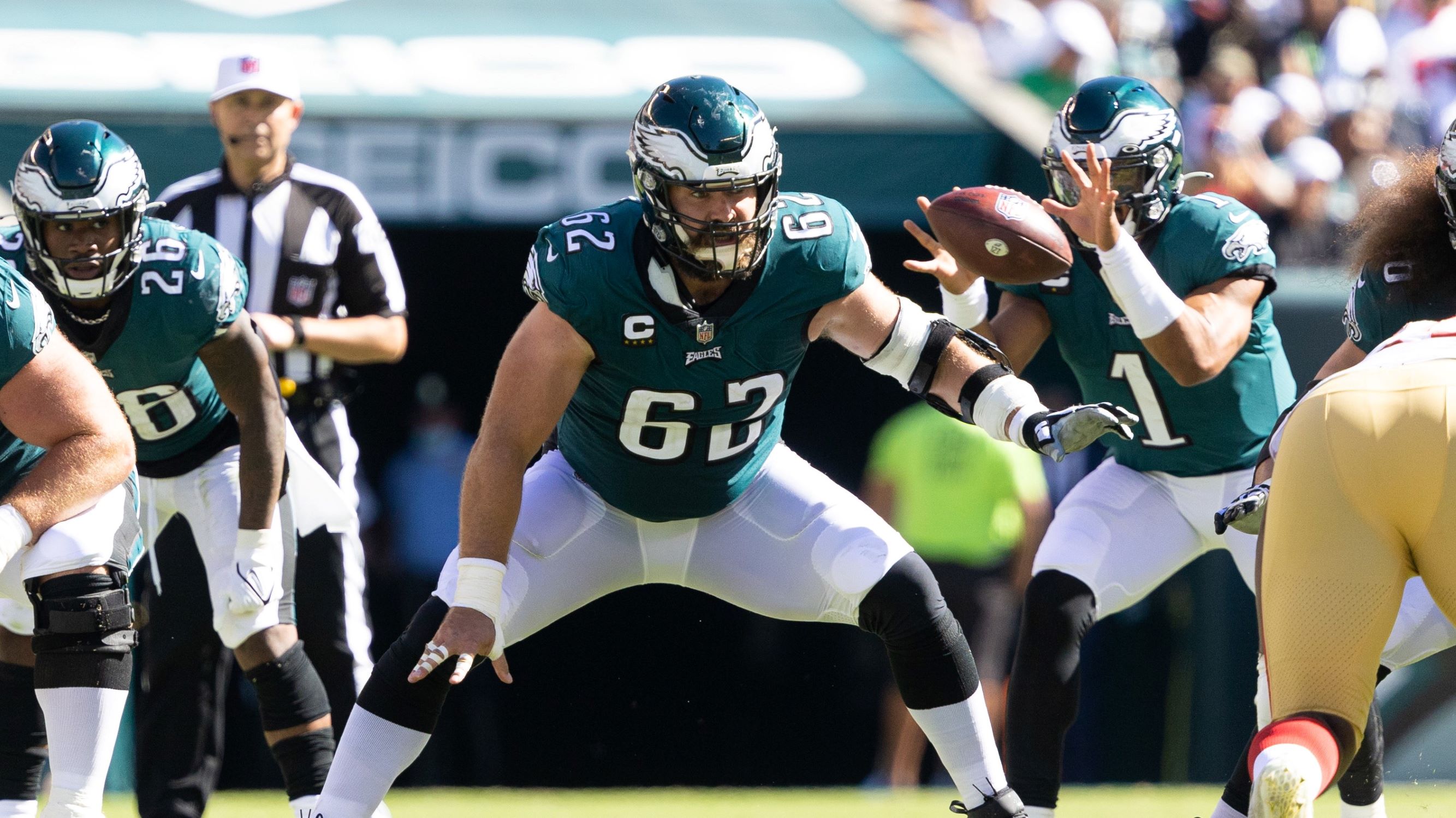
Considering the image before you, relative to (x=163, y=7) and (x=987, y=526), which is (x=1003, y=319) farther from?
(x=163, y=7)

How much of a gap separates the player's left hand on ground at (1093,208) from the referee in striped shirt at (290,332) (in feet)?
6.62

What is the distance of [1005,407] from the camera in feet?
12.1

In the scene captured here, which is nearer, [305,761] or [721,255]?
[721,255]

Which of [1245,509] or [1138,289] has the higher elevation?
[1138,289]

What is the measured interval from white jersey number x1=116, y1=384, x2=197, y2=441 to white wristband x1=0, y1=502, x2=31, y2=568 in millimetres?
991

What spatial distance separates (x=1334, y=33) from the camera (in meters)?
9.35

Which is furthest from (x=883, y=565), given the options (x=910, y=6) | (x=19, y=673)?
(x=910, y=6)

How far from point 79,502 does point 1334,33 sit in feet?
25.0

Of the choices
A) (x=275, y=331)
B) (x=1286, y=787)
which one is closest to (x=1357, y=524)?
(x=1286, y=787)

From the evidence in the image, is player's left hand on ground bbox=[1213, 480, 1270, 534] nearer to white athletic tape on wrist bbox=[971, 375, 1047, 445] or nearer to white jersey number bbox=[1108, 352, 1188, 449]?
white athletic tape on wrist bbox=[971, 375, 1047, 445]

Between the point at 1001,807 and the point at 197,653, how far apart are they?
2336 mm

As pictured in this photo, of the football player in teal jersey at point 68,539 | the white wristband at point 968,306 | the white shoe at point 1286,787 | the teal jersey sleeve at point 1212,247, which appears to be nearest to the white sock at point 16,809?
the football player in teal jersey at point 68,539

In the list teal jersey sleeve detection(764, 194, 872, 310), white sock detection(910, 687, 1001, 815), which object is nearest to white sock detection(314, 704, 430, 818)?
white sock detection(910, 687, 1001, 815)

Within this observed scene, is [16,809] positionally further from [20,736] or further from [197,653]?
[197,653]
